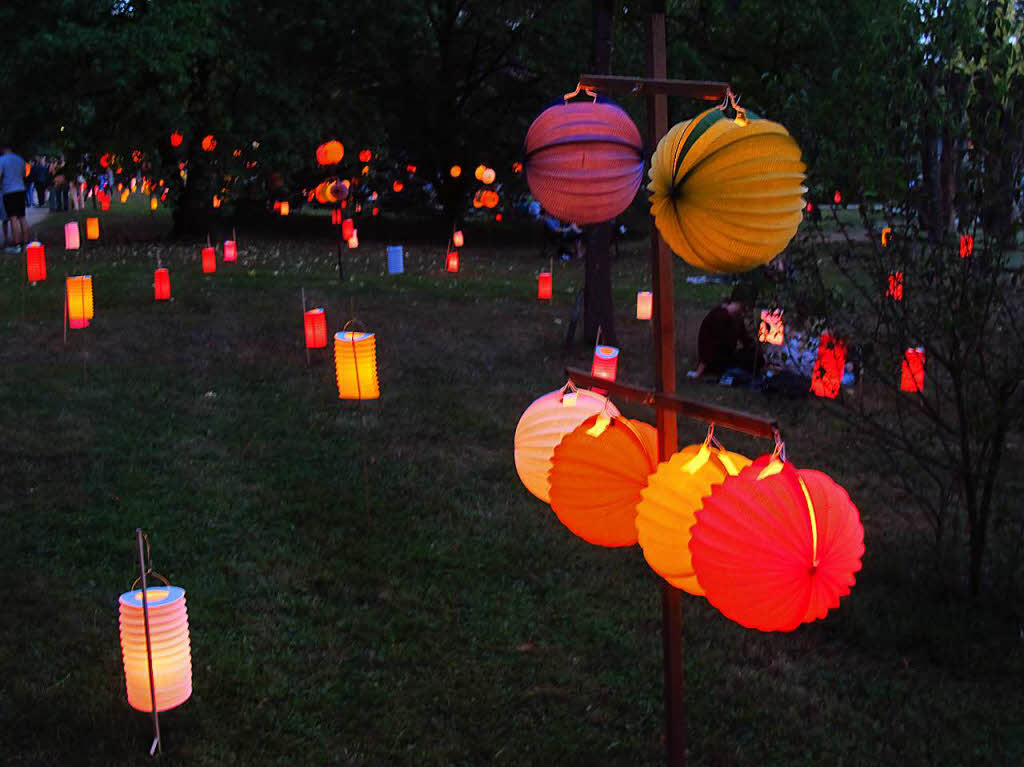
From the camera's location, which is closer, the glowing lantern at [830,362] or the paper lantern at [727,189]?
the paper lantern at [727,189]

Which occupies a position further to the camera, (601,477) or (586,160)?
(586,160)

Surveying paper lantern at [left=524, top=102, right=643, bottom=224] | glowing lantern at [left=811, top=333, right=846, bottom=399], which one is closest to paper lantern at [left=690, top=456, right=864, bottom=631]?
paper lantern at [left=524, top=102, right=643, bottom=224]

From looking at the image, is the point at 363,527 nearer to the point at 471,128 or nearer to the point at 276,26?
the point at 276,26

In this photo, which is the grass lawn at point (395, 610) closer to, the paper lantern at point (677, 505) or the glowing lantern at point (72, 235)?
the paper lantern at point (677, 505)

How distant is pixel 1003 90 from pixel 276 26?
20861mm

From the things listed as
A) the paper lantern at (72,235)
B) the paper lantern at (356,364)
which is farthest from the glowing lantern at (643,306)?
the paper lantern at (72,235)

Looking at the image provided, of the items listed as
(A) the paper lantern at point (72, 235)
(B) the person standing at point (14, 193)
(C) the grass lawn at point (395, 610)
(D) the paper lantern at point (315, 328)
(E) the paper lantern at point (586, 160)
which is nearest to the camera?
(E) the paper lantern at point (586, 160)

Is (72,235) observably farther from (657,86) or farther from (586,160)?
(657,86)

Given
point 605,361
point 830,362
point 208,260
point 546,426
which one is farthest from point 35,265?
point 546,426

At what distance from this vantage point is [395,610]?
5.76 meters

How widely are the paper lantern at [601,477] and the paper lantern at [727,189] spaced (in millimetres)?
592

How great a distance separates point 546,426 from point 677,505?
76 centimetres

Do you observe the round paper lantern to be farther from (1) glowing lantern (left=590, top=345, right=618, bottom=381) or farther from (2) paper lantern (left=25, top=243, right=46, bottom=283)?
(2) paper lantern (left=25, top=243, right=46, bottom=283)

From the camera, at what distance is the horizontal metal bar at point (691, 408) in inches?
112
